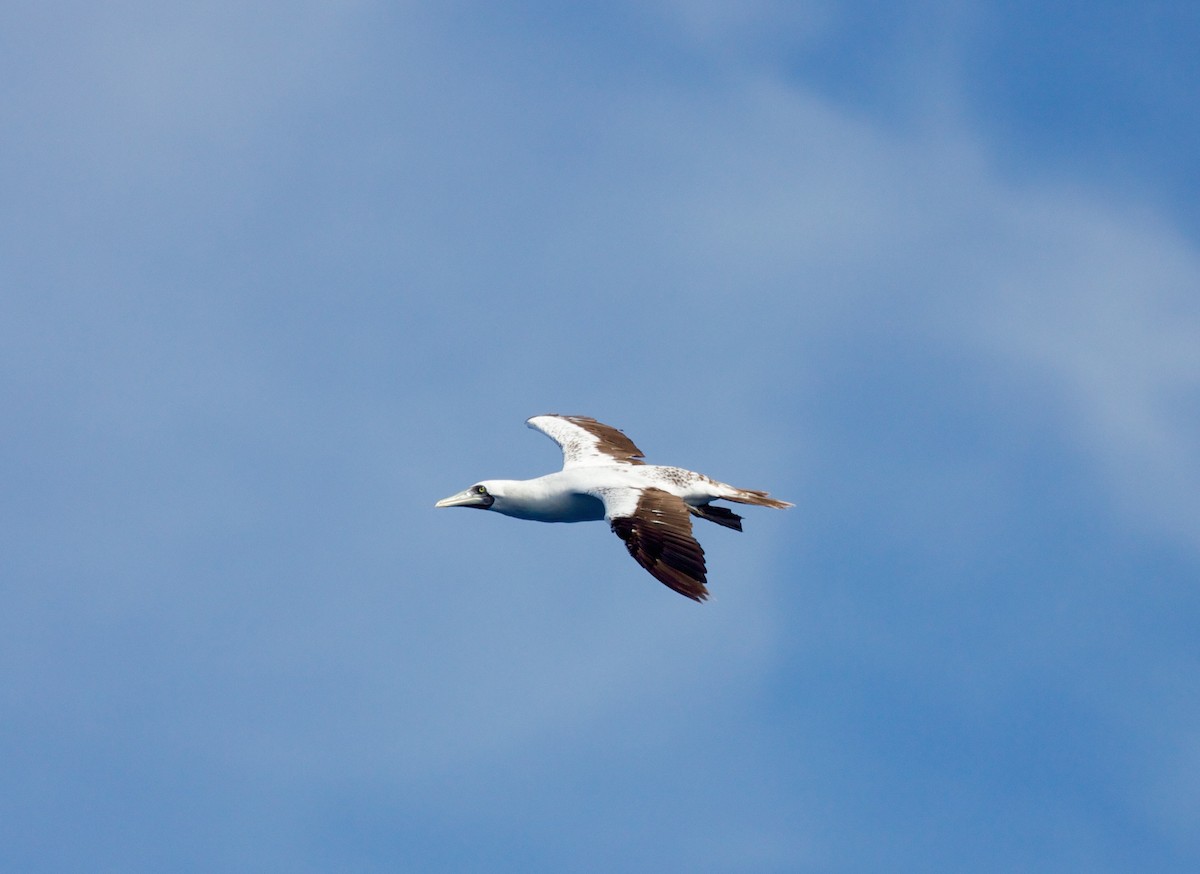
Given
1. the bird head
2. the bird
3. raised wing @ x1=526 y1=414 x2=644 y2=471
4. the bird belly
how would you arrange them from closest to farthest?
the bird → the bird belly → the bird head → raised wing @ x1=526 y1=414 x2=644 y2=471

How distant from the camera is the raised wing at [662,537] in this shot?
24.2m

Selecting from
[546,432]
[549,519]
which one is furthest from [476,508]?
[546,432]

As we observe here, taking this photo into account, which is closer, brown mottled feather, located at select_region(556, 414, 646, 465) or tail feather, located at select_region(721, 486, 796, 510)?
tail feather, located at select_region(721, 486, 796, 510)

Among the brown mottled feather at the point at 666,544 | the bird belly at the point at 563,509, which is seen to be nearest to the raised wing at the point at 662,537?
the brown mottled feather at the point at 666,544

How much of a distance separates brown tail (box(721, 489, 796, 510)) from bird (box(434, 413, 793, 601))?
2 centimetres

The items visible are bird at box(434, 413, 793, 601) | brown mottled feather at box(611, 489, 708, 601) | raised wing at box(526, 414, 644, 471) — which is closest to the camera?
brown mottled feather at box(611, 489, 708, 601)

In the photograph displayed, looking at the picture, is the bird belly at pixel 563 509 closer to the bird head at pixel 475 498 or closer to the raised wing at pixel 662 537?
the bird head at pixel 475 498

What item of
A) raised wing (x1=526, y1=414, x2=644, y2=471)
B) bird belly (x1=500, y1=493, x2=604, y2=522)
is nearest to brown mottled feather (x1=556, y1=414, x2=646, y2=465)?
raised wing (x1=526, y1=414, x2=644, y2=471)

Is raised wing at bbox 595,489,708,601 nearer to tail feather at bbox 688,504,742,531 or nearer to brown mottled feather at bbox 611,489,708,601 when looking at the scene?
brown mottled feather at bbox 611,489,708,601

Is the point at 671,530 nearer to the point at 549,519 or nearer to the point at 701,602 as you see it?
the point at 701,602

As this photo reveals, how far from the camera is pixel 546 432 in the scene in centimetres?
3503

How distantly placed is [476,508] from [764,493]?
5.92 metres

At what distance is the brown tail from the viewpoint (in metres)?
30.0

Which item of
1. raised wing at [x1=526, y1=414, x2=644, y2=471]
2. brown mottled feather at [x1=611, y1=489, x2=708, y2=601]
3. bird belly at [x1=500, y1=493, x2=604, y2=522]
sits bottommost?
brown mottled feather at [x1=611, y1=489, x2=708, y2=601]
